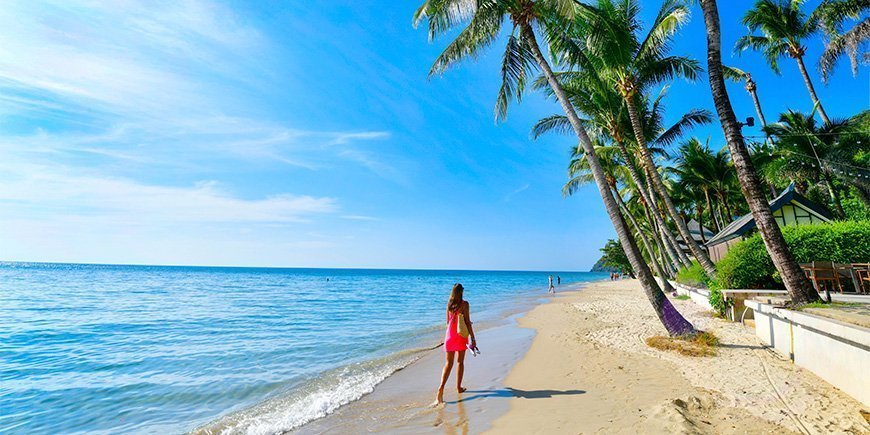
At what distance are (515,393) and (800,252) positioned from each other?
1086 cm

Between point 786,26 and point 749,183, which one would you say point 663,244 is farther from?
point 749,183

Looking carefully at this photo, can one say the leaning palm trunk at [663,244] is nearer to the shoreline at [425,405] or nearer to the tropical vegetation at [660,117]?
the tropical vegetation at [660,117]

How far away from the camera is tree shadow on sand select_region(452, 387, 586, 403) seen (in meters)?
5.21

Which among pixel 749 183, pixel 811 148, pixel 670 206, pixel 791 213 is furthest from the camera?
pixel 811 148

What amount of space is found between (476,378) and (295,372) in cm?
436

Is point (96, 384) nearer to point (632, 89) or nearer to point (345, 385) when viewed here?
point (345, 385)

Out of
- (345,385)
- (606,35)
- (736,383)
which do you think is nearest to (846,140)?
(606,35)

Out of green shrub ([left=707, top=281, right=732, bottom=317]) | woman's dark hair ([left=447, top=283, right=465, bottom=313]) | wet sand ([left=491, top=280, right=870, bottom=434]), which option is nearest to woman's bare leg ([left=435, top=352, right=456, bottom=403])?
woman's dark hair ([left=447, top=283, right=465, bottom=313])

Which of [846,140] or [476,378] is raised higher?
[846,140]

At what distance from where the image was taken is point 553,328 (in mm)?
11617

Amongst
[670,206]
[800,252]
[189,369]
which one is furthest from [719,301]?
[189,369]

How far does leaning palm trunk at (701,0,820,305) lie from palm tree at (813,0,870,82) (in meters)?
13.1

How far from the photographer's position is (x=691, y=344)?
7109 millimetres

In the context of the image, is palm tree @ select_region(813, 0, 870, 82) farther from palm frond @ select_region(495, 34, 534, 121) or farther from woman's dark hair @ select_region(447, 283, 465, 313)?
woman's dark hair @ select_region(447, 283, 465, 313)
